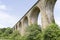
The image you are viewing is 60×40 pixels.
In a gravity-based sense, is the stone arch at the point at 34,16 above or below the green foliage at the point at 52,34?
above

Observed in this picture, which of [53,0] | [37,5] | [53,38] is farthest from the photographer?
[37,5]

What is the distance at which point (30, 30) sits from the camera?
14.2 meters

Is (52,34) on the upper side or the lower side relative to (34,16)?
lower

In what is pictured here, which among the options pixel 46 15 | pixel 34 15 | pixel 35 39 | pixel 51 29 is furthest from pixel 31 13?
pixel 51 29

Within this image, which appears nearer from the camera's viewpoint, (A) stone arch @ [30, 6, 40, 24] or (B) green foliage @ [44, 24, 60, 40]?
(B) green foliage @ [44, 24, 60, 40]

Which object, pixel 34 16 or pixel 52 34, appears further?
pixel 34 16

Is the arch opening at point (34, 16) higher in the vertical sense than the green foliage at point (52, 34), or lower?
higher

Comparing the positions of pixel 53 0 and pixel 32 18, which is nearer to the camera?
pixel 53 0

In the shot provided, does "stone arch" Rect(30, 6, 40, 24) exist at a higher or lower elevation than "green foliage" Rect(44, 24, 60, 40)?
higher

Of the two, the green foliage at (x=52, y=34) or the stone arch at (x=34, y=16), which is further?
the stone arch at (x=34, y=16)

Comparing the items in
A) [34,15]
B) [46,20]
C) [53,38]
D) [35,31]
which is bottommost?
[53,38]

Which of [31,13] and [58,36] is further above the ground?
[31,13]

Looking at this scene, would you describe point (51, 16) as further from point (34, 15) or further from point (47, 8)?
point (34, 15)

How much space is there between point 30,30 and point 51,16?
80.8 inches
